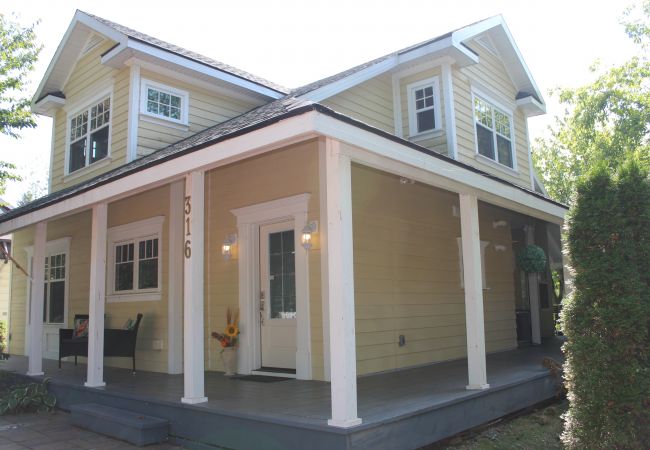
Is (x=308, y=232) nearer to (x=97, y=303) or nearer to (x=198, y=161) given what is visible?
(x=198, y=161)

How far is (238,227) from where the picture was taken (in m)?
7.92

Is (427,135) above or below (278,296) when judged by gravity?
above

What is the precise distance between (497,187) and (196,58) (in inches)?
223

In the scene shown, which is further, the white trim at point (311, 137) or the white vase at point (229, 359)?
the white vase at point (229, 359)

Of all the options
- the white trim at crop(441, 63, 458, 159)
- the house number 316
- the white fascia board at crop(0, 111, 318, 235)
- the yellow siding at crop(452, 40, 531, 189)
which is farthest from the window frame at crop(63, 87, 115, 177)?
the yellow siding at crop(452, 40, 531, 189)

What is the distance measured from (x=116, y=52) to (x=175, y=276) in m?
3.69

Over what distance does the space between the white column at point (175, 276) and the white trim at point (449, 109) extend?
169 inches

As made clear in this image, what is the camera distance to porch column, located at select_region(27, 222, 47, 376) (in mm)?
Answer: 8148

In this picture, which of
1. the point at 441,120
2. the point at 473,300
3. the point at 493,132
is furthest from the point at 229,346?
the point at 493,132

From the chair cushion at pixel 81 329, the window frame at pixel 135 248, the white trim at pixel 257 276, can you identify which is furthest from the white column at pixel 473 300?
the chair cushion at pixel 81 329

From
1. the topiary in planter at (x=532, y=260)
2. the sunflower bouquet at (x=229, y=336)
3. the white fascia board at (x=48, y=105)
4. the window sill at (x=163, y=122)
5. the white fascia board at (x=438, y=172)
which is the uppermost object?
the white fascia board at (x=48, y=105)

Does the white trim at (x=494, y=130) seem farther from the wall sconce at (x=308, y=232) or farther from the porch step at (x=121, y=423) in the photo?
the porch step at (x=121, y=423)

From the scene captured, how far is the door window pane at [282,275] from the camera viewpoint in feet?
24.2

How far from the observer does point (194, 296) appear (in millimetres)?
5383
